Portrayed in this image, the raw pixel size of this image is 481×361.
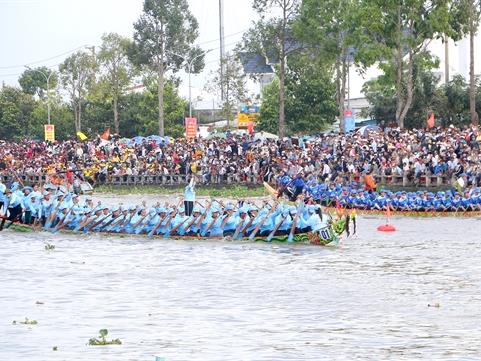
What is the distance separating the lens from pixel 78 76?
79562 mm

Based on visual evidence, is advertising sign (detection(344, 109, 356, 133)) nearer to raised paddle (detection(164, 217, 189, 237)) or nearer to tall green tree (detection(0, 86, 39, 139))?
raised paddle (detection(164, 217, 189, 237))

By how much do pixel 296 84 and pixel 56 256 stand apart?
36.5m

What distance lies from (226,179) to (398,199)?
12992 mm

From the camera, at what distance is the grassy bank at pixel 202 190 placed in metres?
46.6

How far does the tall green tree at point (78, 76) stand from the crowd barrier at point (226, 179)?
2221cm

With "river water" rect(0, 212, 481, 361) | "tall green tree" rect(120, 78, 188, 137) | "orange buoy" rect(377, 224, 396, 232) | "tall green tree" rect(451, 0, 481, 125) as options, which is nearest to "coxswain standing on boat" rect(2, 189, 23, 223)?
"river water" rect(0, 212, 481, 361)

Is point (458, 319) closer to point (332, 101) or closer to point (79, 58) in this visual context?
point (332, 101)

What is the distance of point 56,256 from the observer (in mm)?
29781

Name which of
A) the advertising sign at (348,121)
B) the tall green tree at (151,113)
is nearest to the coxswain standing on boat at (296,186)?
the advertising sign at (348,121)

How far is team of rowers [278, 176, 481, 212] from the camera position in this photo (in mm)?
36344

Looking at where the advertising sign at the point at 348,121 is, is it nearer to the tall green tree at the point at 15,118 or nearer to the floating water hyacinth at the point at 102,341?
the tall green tree at the point at 15,118

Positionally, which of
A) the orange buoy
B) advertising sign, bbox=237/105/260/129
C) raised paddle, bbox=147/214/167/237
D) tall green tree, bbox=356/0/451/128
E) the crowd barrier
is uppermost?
tall green tree, bbox=356/0/451/128

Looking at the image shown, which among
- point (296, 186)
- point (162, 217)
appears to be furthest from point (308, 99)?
point (162, 217)

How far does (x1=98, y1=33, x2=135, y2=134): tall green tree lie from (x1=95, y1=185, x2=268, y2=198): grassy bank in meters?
23.8
